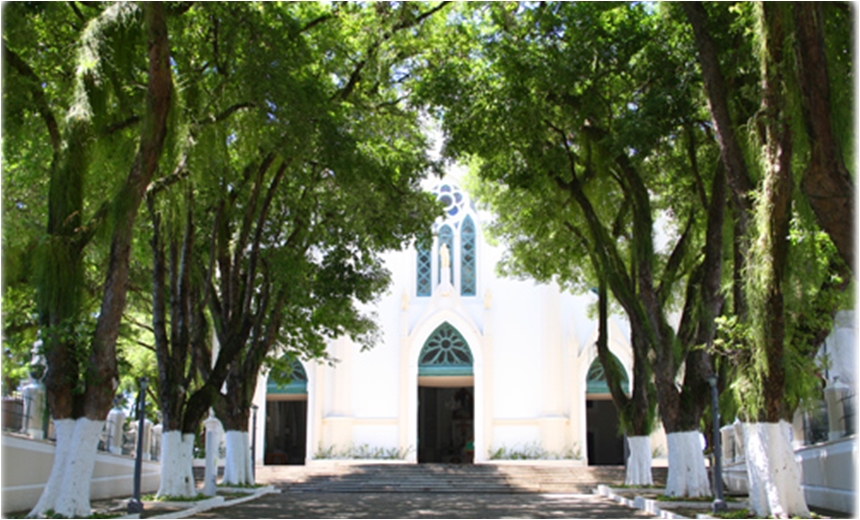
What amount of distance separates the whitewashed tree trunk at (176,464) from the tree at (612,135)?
7.08 metres

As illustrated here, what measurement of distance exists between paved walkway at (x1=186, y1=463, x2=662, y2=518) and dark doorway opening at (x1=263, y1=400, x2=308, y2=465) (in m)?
5.41

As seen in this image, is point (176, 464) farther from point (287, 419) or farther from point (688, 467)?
point (287, 419)

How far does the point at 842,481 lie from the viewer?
45.5 ft

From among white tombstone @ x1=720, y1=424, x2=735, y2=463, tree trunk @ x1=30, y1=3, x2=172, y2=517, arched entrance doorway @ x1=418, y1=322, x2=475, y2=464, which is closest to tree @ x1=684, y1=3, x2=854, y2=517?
tree trunk @ x1=30, y1=3, x2=172, y2=517

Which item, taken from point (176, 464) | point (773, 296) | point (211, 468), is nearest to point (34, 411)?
point (176, 464)

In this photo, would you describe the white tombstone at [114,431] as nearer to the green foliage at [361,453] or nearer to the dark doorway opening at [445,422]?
the green foliage at [361,453]

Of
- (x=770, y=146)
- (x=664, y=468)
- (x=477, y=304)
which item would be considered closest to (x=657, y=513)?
(x=770, y=146)

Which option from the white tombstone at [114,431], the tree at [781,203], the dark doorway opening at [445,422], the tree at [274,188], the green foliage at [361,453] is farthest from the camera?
the dark doorway opening at [445,422]

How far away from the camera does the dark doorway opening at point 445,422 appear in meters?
32.8

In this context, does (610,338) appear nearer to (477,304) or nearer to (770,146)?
(477,304)

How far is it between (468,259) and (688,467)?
1594cm

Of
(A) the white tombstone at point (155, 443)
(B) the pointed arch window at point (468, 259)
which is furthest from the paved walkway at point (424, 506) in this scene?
(B) the pointed arch window at point (468, 259)

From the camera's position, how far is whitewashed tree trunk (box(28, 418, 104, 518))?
10.4m

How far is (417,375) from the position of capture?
28656 mm
